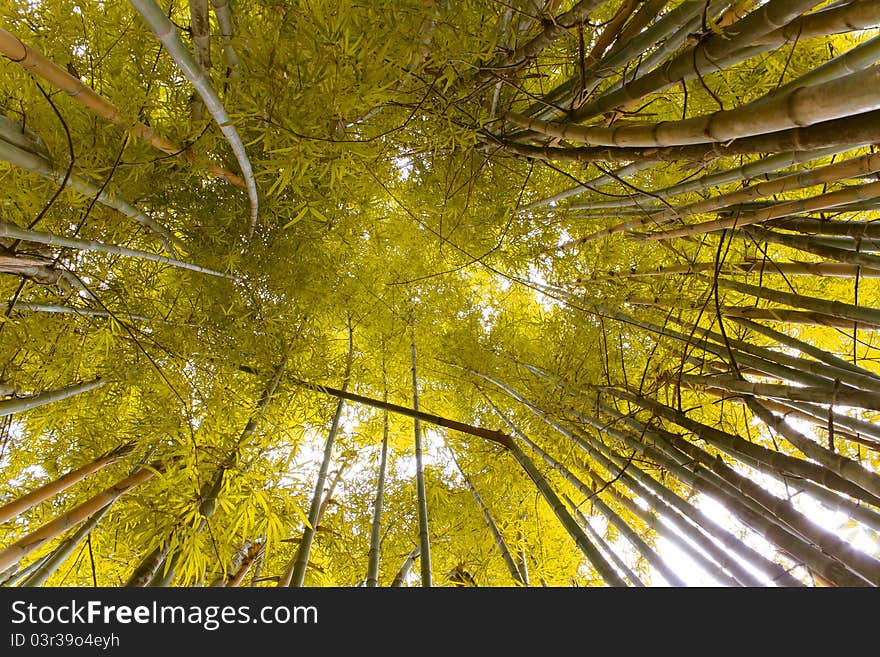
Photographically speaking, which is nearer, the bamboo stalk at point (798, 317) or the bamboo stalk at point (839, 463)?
the bamboo stalk at point (839, 463)

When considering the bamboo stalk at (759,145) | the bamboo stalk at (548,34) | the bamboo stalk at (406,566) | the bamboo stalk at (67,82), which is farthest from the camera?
the bamboo stalk at (406,566)

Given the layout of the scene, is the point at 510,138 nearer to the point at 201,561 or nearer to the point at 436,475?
the point at 201,561

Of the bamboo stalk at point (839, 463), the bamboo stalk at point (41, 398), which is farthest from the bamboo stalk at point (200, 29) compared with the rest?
the bamboo stalk at point (839, 463)

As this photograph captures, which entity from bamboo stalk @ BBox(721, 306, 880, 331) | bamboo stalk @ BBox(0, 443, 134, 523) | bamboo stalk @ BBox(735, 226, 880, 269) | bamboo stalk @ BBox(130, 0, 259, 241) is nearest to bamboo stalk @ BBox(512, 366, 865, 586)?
bamboo stalk @ BBox(721, 306, 880, 331)

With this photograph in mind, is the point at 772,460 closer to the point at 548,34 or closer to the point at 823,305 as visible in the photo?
the point at 823,305

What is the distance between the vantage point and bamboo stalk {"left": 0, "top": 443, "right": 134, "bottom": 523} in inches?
67.1

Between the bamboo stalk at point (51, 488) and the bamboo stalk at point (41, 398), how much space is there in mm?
346

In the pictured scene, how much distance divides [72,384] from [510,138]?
2631mm

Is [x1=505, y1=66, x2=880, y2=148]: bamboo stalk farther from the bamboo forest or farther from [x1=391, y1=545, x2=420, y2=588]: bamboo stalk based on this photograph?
[x1=391, y1=545, x2=420, y2=588]: bamboo stalk

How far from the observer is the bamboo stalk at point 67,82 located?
3.38 feet

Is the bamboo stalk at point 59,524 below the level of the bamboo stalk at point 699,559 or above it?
above

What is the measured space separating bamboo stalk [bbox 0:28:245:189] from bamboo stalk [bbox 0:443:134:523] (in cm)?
150

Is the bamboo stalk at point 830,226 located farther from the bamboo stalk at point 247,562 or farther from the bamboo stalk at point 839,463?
the bamboo stalk at point 247,562
